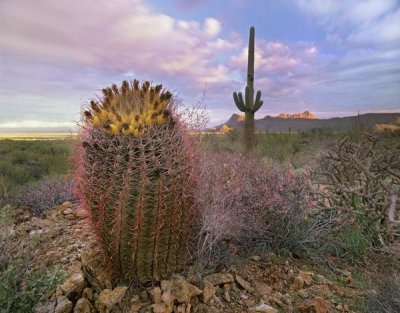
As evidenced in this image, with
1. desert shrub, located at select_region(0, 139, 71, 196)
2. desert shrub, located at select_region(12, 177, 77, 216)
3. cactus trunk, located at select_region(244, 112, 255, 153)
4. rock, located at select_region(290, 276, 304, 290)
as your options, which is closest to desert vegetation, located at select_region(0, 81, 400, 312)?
rock, located at select_region(290, 276, 304, 290)

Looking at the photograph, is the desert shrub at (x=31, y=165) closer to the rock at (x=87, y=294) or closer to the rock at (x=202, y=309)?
the rock at (x=87, y=294)

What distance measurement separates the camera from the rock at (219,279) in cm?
321

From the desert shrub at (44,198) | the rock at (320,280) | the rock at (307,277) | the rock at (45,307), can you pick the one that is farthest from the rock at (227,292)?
the desert shrub at (44,198)

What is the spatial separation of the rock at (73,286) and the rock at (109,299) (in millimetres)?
165

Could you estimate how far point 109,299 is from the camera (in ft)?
9.24

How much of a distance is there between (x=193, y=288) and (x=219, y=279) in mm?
357

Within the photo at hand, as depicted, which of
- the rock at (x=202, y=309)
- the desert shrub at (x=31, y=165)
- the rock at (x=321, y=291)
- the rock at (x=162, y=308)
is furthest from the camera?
the desert shrub at (x=31, y=165)

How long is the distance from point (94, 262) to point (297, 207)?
2.27 metres

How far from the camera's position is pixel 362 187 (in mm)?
4562

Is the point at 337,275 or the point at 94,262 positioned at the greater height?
the point at 94,262

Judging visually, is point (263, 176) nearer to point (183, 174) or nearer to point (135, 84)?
point (183, 174)

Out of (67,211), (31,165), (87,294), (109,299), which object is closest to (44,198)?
(67,211)

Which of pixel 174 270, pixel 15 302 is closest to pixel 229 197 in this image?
pixel 174 270

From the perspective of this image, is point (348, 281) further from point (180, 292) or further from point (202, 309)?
point (180, 292)
